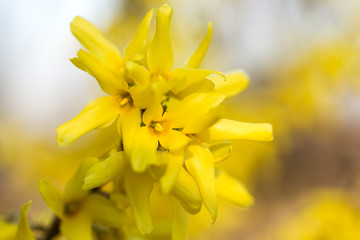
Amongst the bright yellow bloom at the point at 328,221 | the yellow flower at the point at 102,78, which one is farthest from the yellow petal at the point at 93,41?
the bright yellow bloom at the point at 328,221


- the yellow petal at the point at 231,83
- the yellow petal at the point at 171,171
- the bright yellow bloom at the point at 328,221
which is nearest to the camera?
the yellow petal at the point at 171,171

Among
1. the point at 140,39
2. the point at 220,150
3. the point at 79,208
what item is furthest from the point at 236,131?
the point at 79,208

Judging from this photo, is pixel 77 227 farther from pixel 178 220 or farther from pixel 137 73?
pixel 137 73

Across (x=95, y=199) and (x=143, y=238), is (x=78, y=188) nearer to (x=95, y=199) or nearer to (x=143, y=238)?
(x=95, y=199)

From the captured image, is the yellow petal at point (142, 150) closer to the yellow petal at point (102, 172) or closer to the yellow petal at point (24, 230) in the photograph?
the yellow petal at point (102, 172)

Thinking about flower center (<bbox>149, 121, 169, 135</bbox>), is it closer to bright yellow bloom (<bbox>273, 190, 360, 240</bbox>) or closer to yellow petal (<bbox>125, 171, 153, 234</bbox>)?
yellow petal (<bbox>125, 171, 153, 234</bbox>)

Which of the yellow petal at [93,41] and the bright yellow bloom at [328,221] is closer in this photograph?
the yellow petal at [93,41]
